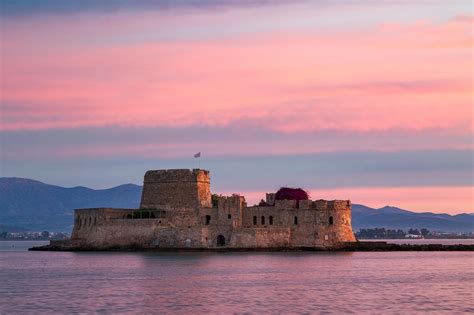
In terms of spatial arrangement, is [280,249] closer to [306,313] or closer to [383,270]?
[383,270]

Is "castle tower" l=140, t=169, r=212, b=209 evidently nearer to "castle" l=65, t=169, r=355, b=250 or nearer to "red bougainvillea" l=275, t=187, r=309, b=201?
"castle" l=65, t=169, r=355, b=250

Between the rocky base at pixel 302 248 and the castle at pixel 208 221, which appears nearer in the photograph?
the castle at pixel 208 221

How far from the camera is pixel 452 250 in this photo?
293 ft

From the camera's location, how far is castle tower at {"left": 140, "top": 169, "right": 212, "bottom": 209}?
3029 inches

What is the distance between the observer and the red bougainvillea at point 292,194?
3115 inches

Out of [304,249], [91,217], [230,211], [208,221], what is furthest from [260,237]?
[91,217]

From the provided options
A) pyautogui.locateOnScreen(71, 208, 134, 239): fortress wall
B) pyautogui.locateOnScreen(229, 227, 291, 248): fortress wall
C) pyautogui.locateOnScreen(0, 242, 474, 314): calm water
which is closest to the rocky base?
pyautogui.locateOnScreen(229, 227, 291, 248): fortress wall

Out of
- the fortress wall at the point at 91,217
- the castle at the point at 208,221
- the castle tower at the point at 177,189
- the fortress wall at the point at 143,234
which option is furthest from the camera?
the fortress wall at the point at 91,217

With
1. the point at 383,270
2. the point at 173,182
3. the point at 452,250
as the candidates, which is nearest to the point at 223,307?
the point at 383,270

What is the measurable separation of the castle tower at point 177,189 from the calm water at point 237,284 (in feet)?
13.8

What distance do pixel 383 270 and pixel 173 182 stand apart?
2162cm

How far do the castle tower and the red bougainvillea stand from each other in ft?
17.9

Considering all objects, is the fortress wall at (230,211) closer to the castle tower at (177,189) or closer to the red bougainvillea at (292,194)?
the castle tower at (177,189)

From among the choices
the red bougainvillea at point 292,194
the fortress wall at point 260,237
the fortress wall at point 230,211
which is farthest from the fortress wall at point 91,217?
the red bougainvillea at point 292,194
